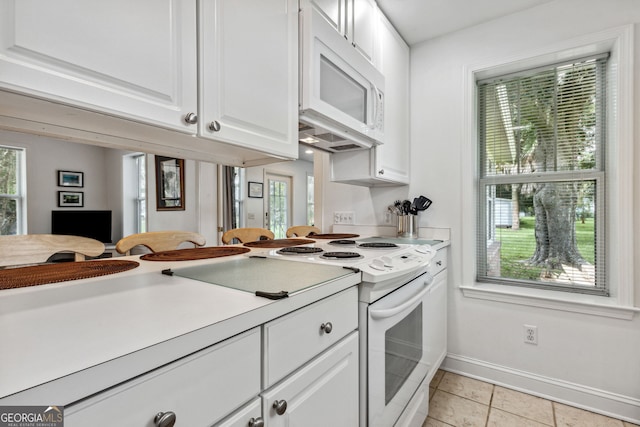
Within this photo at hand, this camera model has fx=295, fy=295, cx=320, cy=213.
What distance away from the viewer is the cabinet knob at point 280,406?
0.66 m

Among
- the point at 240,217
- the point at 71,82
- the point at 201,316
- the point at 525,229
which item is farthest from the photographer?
the point at 240,217

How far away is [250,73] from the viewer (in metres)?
1.13

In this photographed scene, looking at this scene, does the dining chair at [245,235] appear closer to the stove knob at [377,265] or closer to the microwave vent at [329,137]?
the microwave vent at [329,137]

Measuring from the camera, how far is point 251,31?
113 centimetres

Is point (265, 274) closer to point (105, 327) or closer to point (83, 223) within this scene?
point (105, 327)

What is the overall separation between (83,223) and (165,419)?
4.53 meters

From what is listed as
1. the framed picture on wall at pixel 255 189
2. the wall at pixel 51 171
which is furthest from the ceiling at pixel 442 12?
the wall at pixel 51 171

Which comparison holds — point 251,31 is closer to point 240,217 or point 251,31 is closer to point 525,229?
point 525,229

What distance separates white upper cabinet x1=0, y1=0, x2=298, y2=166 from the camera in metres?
0.65

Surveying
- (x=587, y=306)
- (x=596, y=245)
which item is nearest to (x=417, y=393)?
(x=587, y=306)

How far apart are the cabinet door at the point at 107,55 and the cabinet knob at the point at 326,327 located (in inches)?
28.7

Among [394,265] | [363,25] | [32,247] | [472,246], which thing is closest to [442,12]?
[363,25]

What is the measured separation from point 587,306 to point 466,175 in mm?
1061

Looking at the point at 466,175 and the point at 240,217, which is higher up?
the point at 466,175
